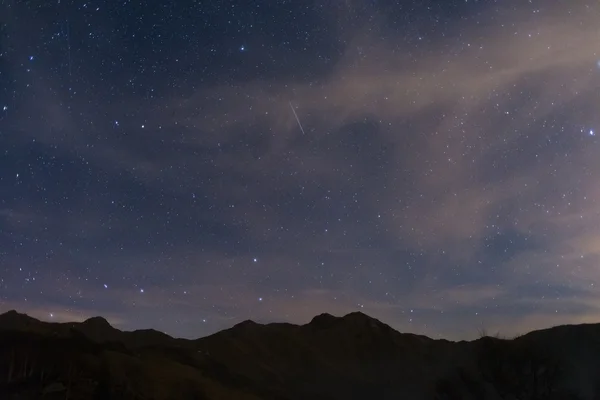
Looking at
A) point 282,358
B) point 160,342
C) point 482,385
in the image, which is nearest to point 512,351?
point 482,385

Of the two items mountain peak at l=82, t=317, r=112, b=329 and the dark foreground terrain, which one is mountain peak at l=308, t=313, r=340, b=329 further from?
mountain peak at l=82, t=317, r=112, b=329

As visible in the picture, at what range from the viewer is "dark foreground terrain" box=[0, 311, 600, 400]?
37844mm

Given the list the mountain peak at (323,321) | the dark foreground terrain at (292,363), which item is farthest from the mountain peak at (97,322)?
the mountain peak at (323,321)

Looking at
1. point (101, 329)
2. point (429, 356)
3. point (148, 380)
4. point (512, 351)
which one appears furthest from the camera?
point (429, 356)

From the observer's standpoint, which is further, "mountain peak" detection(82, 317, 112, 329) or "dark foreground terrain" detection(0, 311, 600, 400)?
"mountain peak" detection(82, 317, 112, 329)

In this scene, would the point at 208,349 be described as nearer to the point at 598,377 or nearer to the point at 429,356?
the point at 429,356

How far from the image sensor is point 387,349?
7994 centimetres

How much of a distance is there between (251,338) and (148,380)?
112 ft

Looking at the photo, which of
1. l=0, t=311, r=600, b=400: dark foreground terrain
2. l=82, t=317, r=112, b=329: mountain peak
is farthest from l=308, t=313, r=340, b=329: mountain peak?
l=82, t=317, r=112, b=329: mountain peak

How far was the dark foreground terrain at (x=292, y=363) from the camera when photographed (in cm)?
3784

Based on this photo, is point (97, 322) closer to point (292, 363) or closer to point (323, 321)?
point (292, 363)

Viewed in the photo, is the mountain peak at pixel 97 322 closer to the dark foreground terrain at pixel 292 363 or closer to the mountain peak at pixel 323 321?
the dark foreground terrain at pixel 292 363

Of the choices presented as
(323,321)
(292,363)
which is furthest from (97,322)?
(323,321)

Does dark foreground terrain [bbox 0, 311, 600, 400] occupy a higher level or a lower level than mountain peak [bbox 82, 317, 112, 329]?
lower
